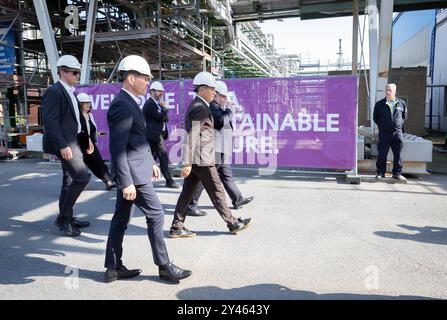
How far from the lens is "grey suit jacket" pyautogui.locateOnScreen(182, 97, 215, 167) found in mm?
4531

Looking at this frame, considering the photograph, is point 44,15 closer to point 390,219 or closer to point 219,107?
point 219,107

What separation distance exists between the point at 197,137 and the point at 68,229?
2.18 meters

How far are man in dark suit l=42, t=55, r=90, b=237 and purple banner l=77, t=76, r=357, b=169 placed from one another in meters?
4.20

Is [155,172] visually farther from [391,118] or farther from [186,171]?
[391,118]

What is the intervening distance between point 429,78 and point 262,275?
86.5 feet

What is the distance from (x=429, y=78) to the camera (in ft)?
82.7

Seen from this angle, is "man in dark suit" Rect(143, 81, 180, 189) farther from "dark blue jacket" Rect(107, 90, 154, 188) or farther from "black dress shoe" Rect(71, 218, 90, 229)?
"dark blue jacket" Rect(107, 90, 154, 188)

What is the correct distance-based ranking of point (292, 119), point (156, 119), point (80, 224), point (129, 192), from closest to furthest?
point (129, 192) → point (80, 224) → point (156, 119) → point (292, 119)

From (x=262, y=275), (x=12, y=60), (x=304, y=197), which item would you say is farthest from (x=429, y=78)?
(x=262, y=275)

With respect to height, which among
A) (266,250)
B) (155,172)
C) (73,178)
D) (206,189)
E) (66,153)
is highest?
(66,153)

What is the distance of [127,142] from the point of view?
11.1 ft

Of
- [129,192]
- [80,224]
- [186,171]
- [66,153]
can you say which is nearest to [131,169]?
[129,192]

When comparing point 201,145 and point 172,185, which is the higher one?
point 201,145
